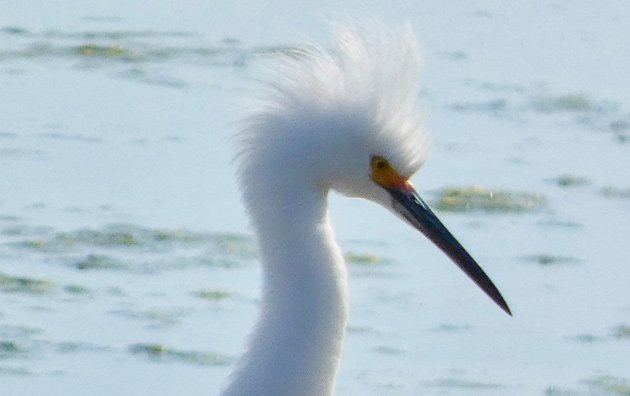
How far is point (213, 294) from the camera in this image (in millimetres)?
8508

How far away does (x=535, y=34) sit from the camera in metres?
12.4

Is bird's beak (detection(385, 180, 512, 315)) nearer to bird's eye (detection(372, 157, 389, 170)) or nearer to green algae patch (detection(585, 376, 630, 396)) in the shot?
bird's eye (detection(372, 157, 389, 170))

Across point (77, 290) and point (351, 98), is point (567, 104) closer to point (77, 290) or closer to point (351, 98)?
point (77, 290)

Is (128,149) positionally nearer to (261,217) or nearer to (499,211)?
(499,211)

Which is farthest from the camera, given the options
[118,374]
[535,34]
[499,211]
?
[535,34]

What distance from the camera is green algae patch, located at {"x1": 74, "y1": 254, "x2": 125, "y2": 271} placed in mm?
8750

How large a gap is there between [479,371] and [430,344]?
13.2 inches

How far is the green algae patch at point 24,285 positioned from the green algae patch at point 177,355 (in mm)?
649

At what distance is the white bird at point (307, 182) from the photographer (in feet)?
17.8

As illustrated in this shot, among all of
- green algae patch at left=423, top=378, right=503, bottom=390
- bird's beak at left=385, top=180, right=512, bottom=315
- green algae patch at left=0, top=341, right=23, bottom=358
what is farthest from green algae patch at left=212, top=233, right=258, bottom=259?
bird's beak at left=385, top=180, right=512, bottom=315

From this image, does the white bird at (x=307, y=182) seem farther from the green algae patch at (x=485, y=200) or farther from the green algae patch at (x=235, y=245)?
the green algae patch at (x=485, y=200)

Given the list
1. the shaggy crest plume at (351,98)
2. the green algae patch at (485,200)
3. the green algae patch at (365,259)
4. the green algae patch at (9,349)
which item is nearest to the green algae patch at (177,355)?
the green algae patch at (9,349)

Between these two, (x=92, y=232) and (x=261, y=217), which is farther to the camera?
(x=92, y=232)

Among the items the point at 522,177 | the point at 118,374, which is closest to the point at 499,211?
the point at 522,177
